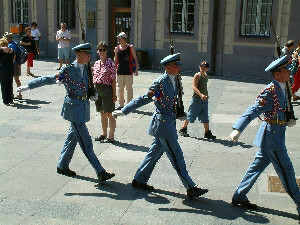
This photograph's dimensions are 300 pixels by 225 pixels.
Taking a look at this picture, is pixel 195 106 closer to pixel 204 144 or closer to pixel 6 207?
pixel 204 144

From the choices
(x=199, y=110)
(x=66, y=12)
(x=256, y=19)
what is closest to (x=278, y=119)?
(x=199, y=110)

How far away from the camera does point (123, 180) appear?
611 cm

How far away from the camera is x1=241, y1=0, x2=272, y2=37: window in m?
16.0

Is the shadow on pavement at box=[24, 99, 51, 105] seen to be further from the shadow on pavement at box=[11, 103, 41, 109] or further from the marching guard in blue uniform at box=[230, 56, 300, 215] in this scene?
the marching guard in blue uniform at box=[230, 56, 300, 215]

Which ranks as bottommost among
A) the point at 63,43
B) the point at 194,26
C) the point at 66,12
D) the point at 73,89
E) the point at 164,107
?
the point at 164,107

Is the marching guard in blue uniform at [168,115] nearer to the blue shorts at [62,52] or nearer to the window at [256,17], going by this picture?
the window at [256,17]

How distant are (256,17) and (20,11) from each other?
11679 mm

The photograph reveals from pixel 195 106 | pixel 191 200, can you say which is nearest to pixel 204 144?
pixel 195 106

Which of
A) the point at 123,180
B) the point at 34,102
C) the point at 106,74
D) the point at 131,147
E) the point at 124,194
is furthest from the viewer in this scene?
the point at 34,102

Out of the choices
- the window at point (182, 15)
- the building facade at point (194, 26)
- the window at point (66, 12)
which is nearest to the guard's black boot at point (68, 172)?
the building facade at point (194, 26)

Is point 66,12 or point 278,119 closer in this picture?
point 278,119

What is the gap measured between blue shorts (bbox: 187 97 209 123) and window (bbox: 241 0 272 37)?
8.95m

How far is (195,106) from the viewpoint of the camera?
8156 mm

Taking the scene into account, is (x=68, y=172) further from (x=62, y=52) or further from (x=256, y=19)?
(x=256, y=19)
